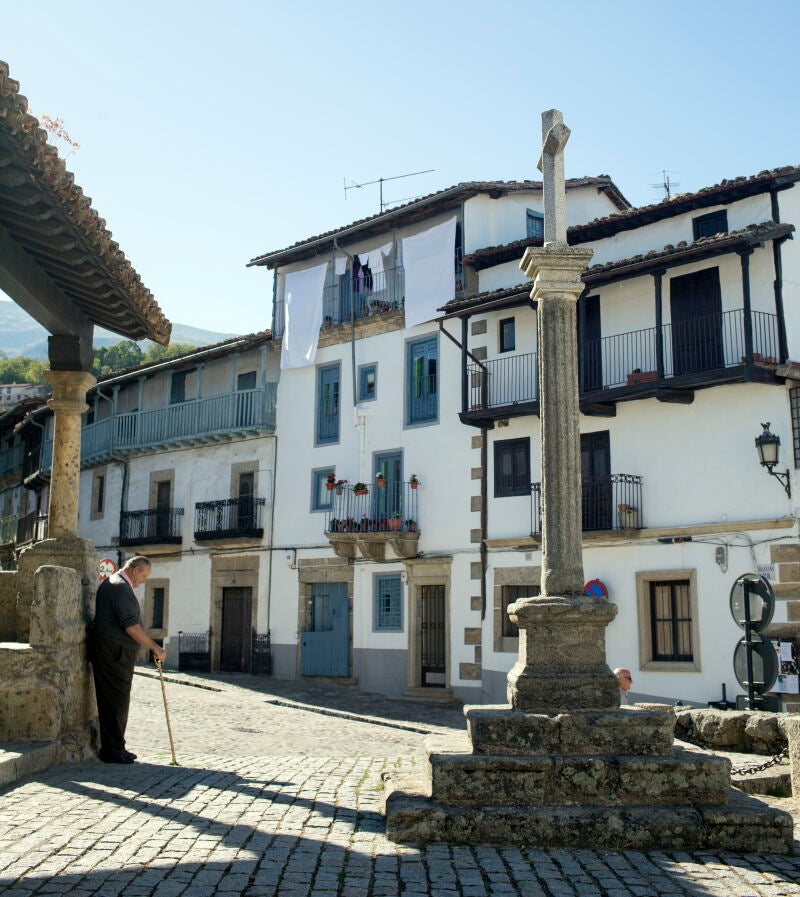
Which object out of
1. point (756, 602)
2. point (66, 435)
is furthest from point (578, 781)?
point (66, 435)

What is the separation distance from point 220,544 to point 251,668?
3.31 metres

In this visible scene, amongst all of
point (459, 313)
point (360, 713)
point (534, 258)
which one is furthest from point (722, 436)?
point (534, 258)

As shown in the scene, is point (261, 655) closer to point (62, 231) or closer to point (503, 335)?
point (503, 335)

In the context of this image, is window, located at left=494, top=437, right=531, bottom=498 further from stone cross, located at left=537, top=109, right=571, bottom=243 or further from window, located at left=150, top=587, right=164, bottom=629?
stone cross, located at left=537, top=109, right=571, bottom=243

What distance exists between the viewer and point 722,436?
651 inches

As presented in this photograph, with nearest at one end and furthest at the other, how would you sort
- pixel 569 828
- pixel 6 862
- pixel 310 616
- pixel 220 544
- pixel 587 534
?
1. pixel 6 862
2. pixel 569 828
3. pixel 587 534
4. pixel 310 616
5. pixel 220 544

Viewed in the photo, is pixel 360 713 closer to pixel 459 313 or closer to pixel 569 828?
pixel 459 313

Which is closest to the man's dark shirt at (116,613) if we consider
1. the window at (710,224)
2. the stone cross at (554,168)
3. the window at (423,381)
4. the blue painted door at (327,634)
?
the stone cross at (554,168)

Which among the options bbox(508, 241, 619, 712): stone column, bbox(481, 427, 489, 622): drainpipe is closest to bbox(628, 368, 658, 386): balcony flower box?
bbox(481, 427, 489, 622): drainpipe

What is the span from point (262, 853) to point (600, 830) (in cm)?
183

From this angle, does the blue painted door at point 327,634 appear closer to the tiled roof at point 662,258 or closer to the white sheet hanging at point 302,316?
the white sheet hanging at point 302,316

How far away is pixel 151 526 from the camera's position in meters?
27.9

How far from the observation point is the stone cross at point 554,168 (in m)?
7.27

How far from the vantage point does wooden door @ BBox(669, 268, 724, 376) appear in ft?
55.1
